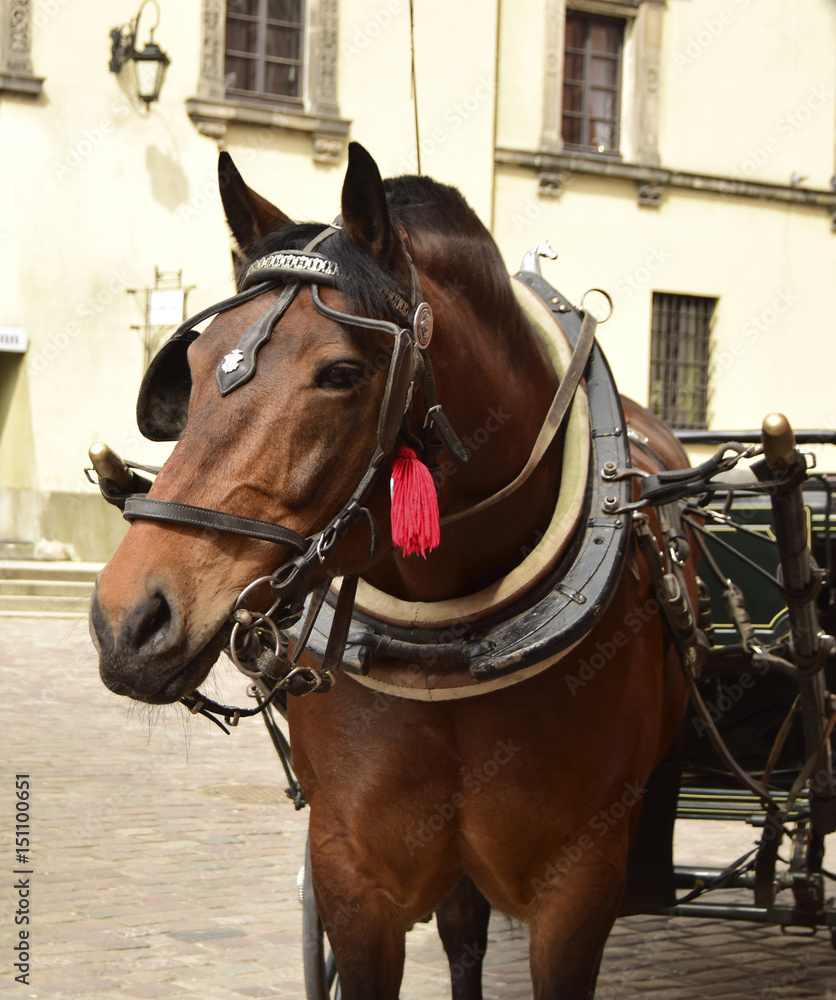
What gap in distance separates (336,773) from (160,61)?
44.6ft

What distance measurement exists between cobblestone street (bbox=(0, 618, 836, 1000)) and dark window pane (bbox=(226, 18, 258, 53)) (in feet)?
37.2

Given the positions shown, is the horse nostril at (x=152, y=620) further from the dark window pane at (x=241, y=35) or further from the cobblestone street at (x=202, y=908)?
the dark window pane at (x=241, y=35)

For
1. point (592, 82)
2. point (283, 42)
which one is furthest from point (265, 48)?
point (592, 82)

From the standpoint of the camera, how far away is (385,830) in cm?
247

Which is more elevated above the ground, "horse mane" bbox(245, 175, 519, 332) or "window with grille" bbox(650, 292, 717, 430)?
"window with grille" bbox(650, 292, 717, 430)

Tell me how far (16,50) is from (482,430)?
13.8m

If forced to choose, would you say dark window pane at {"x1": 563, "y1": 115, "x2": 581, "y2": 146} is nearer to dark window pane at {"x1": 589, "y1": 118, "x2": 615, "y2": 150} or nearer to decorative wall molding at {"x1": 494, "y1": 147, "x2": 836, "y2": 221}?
dark window pane at {"x1": 589, "y1": 118, "x2": 615, "y2": 150}

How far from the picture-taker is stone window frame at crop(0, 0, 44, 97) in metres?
14.5

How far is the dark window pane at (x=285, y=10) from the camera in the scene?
16.4m

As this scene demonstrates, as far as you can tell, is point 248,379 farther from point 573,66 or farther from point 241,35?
point 573,66

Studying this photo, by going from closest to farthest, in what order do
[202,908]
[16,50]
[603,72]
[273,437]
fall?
[273,437], [202,908], [16,50], [603,72]

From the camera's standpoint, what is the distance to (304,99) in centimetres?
1645

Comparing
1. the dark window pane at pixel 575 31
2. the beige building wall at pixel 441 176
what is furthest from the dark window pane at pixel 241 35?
the dark window pane at pixel 575 31

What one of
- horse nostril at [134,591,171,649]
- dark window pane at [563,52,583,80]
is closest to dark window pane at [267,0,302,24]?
dark window pane at [563,52,583,80]
